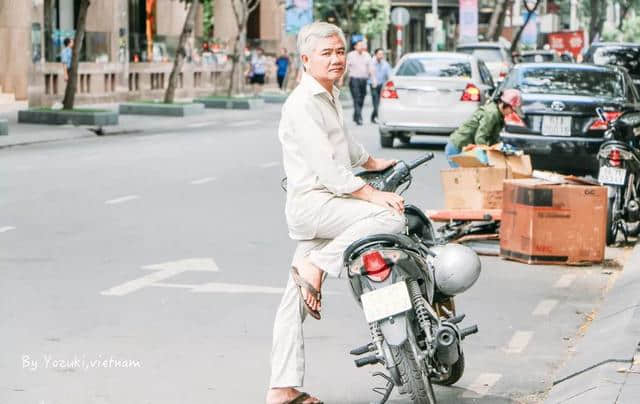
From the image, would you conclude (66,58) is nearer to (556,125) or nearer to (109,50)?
(109,50)

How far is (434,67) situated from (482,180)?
12.7 metres

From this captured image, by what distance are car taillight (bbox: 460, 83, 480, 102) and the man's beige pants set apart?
57.7 feet

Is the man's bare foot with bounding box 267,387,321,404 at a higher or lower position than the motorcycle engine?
lower

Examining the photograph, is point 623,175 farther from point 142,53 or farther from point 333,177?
point 142,53

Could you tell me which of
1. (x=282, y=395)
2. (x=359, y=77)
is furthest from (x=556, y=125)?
(x=359, y=77)

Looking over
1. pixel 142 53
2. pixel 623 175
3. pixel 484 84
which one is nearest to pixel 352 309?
pixel 623 175

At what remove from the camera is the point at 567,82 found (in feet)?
55.3

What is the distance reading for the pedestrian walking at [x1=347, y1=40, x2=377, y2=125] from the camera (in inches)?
1192

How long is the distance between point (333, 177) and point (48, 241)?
6.33 metres

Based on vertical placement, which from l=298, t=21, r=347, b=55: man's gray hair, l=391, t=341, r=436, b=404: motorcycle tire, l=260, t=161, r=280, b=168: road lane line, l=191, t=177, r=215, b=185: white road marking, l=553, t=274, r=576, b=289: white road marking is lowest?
l=260, t=161, r=280, b=168: road lane line

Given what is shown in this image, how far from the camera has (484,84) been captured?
24469mm

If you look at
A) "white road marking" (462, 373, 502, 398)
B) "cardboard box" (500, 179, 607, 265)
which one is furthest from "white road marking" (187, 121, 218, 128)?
"white road marking" (462, 373, 502, 398)

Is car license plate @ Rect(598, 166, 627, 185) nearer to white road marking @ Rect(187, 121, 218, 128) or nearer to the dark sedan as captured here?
the dark sedan

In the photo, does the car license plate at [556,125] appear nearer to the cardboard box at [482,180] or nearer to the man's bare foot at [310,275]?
the cardboard box at [482,180]
